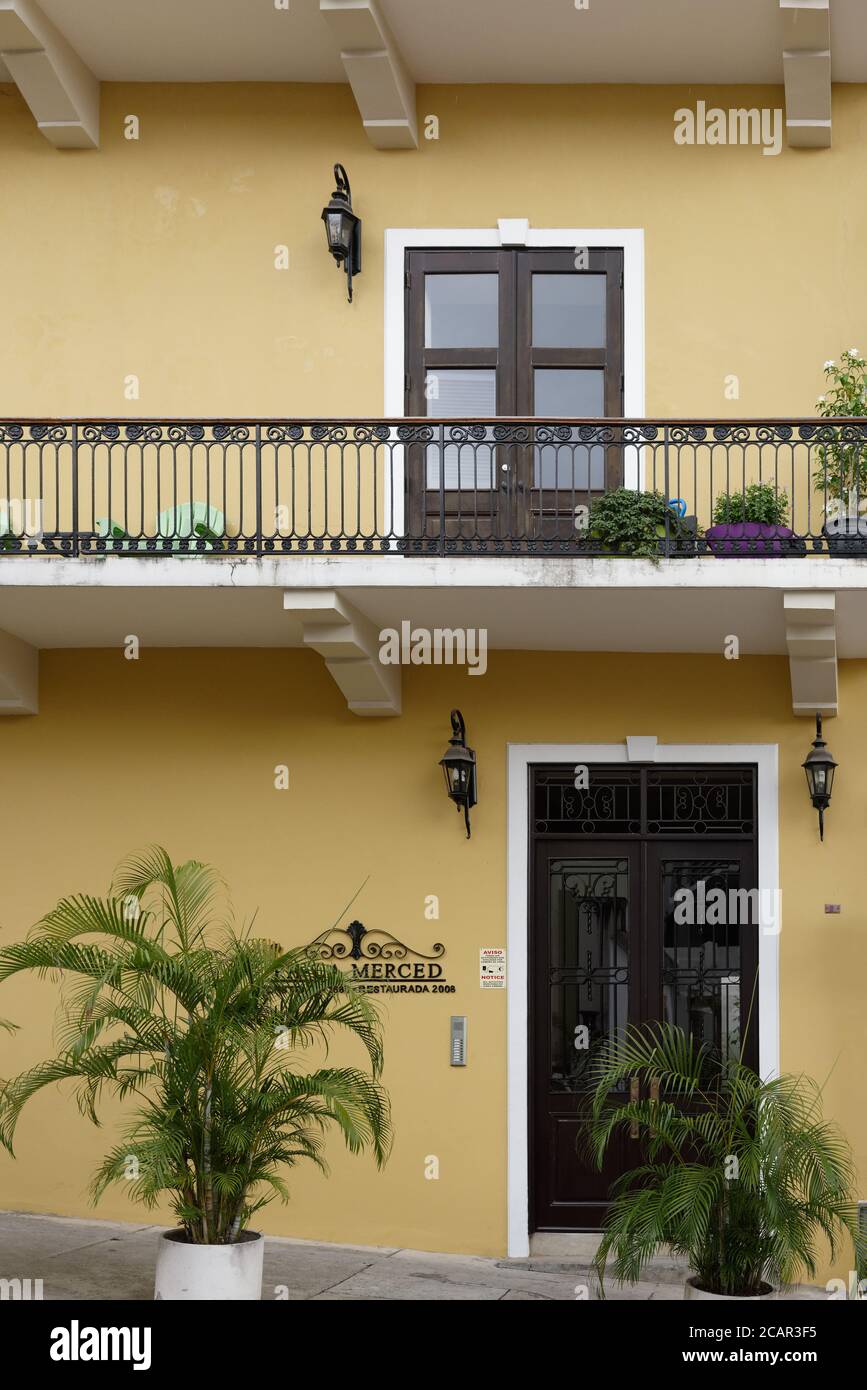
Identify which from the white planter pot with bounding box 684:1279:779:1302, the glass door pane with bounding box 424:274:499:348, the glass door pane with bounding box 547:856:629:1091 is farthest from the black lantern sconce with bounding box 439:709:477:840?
the white planter pot with bounding box 684:1279:779:1302

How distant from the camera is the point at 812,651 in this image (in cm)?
1031

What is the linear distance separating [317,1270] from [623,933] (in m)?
3.03

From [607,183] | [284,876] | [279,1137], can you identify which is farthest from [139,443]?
[279,1137]

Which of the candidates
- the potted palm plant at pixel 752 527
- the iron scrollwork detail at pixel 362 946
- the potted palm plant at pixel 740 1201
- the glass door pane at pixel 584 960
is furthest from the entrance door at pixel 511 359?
the potted palm plant at pixel 740 1201

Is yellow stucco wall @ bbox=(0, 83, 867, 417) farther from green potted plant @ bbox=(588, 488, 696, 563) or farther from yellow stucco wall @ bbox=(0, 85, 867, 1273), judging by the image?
green potted plant @ bbox=(588, 488, 696, 563)

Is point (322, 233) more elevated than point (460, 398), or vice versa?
point (322, 233)

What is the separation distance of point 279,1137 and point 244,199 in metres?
6.75

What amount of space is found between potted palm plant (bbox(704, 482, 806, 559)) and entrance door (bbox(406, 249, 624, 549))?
37.5 inches

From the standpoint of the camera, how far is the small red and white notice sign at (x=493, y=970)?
1084cm

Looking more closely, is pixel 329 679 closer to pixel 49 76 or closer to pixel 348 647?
pixel 348 647

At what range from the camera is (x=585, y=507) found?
10461mm

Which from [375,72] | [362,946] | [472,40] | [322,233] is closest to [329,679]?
[362,946]

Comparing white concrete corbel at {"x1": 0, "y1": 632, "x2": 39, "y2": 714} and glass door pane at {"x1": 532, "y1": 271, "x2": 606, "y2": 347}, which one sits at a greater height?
glass door pane at {"x1": 532, "y1": 271, "x2": 606, "y2": 347}

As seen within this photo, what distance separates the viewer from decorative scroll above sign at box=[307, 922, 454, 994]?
10.9 meters
